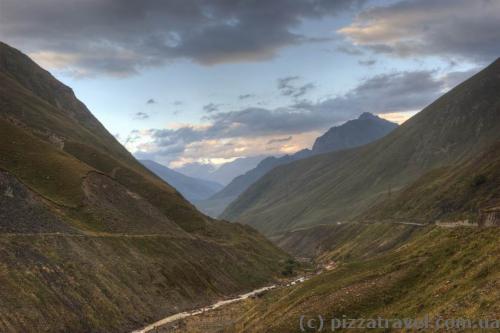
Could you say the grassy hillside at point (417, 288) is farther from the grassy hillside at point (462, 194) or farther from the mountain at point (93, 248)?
the grassy hillside at point (462, 194)

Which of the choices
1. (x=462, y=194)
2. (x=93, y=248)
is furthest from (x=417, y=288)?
(x=462, y=194)

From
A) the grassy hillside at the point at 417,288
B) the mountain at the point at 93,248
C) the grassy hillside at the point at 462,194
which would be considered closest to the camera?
the grassy hillside at the point at 417,288

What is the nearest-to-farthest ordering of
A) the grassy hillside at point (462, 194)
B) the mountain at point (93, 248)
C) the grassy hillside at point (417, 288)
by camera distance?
the grassy hillside at point (417, 288)
the mountain at point (93, 248)
the grassy hillside at point (462, 194)

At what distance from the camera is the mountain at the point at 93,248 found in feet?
229

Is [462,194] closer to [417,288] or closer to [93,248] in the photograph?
[93,248]

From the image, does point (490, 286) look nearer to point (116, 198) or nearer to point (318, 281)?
point (318, 281)

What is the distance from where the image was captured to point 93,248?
301ft

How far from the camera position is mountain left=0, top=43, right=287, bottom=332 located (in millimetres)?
69812

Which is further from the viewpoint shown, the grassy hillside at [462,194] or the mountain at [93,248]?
the grassy hillside at [462,194]

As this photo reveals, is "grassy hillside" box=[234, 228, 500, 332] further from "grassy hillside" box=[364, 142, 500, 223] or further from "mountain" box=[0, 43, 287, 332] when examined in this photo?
"grassy hillside" box=[364, 142, 500, 223]

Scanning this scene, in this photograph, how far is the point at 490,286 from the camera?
36.2 metres

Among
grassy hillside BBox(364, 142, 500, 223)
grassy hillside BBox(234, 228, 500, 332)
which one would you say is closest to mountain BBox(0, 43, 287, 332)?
grassy hillside BBox(234, 228, 500, 332)

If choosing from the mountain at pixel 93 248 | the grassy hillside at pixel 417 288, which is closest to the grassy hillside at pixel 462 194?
the mountain at pixel 93 248

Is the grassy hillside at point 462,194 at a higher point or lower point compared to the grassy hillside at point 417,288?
higher
